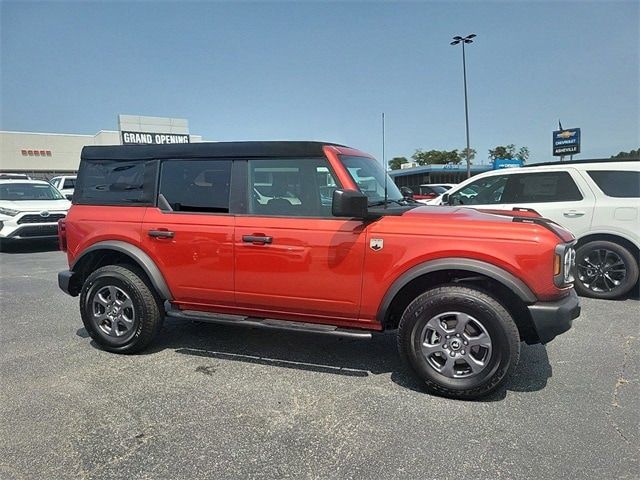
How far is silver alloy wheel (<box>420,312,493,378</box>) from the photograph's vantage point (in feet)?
10.1

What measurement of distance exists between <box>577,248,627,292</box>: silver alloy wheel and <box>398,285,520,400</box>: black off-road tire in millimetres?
3617

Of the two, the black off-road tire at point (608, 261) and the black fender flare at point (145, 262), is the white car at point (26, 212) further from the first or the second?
the black off-road tire at point (608, 261)

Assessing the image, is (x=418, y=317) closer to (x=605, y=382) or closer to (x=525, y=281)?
(x=525, y=281)

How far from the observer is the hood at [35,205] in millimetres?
10039

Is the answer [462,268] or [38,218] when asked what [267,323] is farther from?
[38,218]

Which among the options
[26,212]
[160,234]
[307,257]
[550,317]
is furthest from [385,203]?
[26,212]

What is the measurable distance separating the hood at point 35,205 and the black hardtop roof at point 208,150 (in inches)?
290

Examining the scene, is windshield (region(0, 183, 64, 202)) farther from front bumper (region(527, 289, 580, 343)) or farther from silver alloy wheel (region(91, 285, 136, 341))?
front bumper (region(527, 289, 580, 343))

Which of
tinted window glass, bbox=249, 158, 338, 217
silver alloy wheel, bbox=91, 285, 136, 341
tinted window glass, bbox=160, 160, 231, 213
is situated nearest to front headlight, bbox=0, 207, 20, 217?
silver alloy wheel, bbox=91, 285, 136, 341

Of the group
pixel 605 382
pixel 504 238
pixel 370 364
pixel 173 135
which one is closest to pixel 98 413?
pixel 370 364

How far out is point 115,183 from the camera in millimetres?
4129

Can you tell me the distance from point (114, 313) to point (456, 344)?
120 inches

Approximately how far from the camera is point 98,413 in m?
2.96

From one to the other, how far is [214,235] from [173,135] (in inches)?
1000
